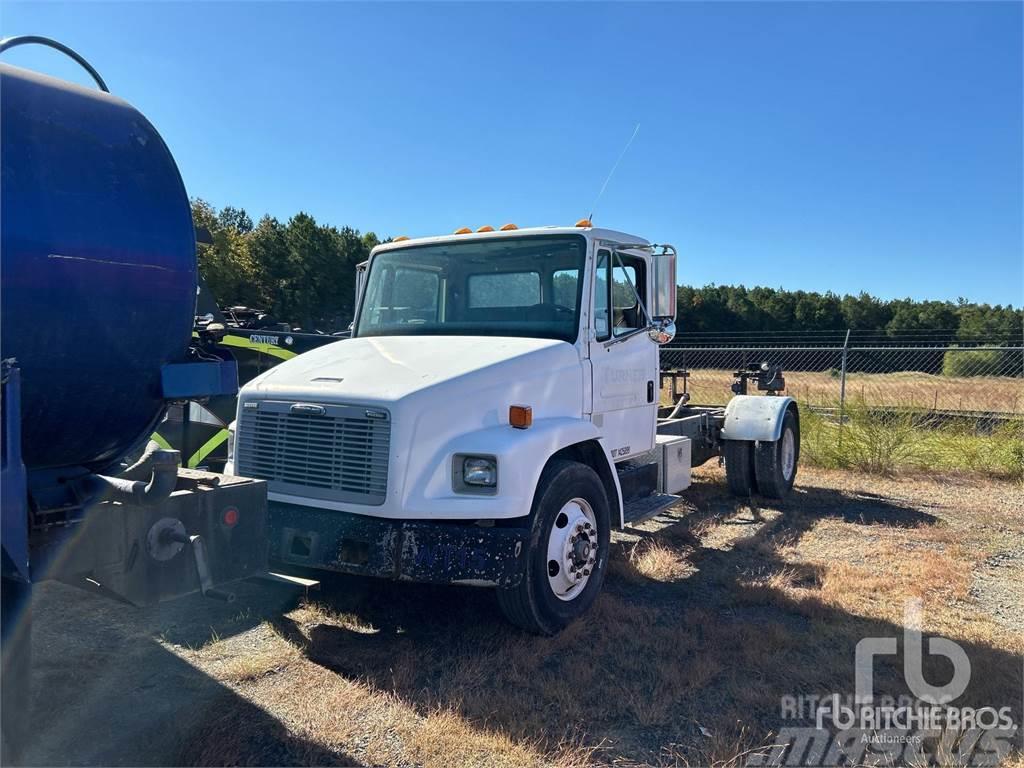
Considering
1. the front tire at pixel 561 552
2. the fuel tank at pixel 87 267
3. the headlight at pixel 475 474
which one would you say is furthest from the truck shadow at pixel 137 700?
the headlight at pixel 475 474

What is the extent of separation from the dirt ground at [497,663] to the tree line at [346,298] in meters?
21.3

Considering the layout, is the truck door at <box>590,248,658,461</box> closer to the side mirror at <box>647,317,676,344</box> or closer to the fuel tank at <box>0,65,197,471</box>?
the side mirror at <box>647,317,676,344</box>

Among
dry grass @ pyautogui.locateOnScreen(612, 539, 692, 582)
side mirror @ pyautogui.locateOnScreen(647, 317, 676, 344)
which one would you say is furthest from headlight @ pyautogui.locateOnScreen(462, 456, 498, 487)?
side mirror @ pyautogui.locateOnScreen(647, 317, 676, 344)

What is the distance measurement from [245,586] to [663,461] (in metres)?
3.32

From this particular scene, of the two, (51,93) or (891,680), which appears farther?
(891,680)

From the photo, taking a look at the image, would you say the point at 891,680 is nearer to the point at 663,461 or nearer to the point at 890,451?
the point at 663,461

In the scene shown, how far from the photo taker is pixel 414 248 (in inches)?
215

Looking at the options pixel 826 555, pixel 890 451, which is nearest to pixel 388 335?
pixel 826 555

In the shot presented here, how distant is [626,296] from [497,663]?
2.79 metres

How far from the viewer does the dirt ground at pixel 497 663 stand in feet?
10.2

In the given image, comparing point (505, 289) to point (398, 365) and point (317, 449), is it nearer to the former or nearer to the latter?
point (398, 365)

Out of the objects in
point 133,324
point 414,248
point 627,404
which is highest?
point 414,248

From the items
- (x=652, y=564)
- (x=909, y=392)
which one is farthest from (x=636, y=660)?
(x=909, y=392)

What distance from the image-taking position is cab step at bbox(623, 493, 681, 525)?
5181 mm
